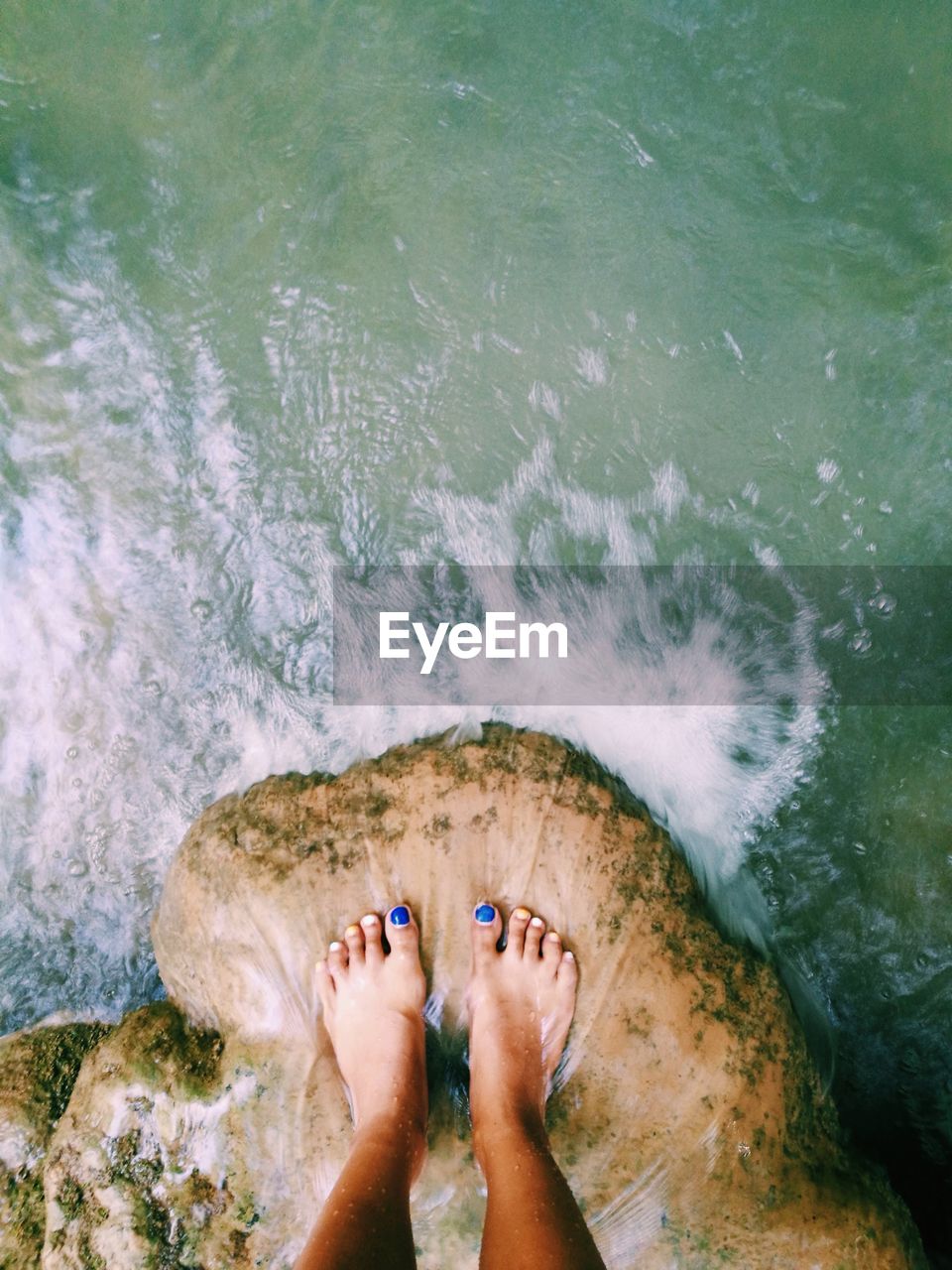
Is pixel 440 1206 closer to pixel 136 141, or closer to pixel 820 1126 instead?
pixel 820 1126

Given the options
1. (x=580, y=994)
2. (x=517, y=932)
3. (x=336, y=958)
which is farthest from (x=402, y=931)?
(x=580, y=994)

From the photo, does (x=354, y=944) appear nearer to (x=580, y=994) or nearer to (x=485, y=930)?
(x=485, y=930)

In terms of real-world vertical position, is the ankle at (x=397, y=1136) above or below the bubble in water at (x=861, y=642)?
below

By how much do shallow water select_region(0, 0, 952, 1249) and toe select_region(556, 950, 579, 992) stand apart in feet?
1.83

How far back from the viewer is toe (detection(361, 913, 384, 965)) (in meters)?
2.56

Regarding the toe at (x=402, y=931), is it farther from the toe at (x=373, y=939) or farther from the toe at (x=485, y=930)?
the toe at (x=485, y=930)

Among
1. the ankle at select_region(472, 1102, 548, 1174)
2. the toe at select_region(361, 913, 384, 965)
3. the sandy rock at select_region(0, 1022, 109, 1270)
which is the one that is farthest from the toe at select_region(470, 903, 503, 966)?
the sandy rock at select_region(0, 1022, 109, 1270)

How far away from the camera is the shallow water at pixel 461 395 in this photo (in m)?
2.68

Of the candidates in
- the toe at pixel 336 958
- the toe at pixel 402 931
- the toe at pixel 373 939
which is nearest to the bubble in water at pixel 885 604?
the toe at pixel 402 931

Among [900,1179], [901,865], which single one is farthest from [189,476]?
[900,1179]

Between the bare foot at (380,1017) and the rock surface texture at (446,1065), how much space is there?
0.06 metres

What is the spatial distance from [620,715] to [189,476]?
1813 mm

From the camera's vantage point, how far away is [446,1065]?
2627 mm

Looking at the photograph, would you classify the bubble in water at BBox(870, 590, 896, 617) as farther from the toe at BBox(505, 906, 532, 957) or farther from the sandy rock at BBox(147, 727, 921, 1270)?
the toe at BBox(505, 906, 532, 957)
